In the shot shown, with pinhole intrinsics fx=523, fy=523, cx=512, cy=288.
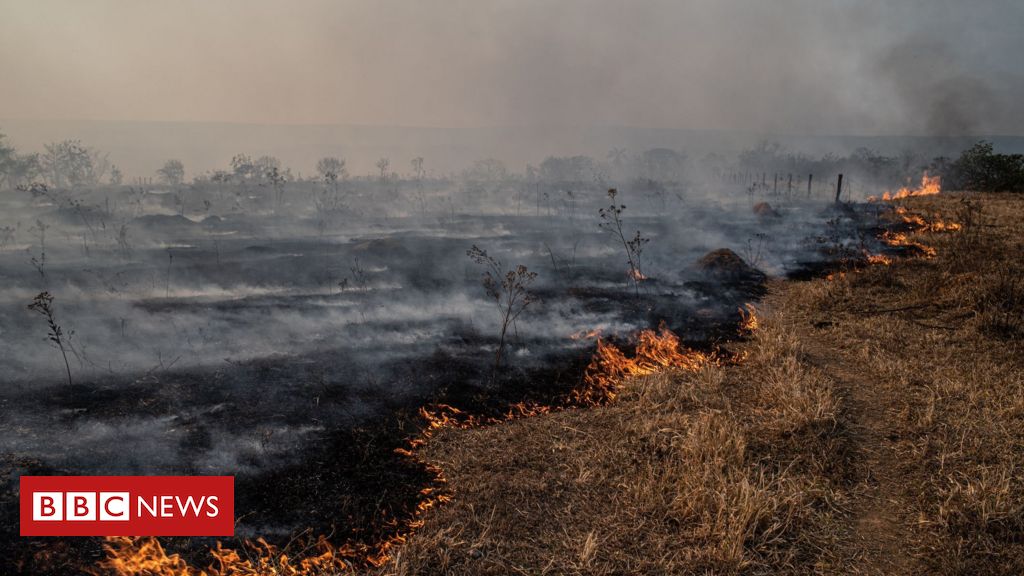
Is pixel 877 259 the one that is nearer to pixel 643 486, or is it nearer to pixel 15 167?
pixel 643 486

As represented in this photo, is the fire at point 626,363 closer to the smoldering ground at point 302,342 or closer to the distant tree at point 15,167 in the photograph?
the smoldering ground at point 302,342

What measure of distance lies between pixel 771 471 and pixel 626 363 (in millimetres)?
3666

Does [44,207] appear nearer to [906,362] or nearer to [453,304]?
[453,304]

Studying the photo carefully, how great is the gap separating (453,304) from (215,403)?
666 cm

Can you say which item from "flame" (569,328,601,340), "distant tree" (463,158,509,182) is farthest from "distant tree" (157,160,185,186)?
"flame" (569,328,601,340)

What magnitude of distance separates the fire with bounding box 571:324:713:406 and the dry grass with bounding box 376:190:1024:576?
1.56 ft

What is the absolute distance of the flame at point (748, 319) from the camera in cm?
1103

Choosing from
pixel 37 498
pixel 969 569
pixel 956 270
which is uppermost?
pixel 956 270

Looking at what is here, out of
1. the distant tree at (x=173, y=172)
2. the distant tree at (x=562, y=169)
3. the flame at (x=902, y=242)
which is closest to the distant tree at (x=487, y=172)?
the distant tree at (x=562, y=169)

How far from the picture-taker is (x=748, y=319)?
11.9 m

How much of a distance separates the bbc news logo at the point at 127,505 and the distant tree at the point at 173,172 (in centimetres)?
6648

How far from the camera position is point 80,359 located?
9.20 meters

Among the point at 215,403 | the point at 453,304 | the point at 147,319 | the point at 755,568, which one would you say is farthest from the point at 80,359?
the point at 755,568

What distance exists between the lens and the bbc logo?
5.22 m
